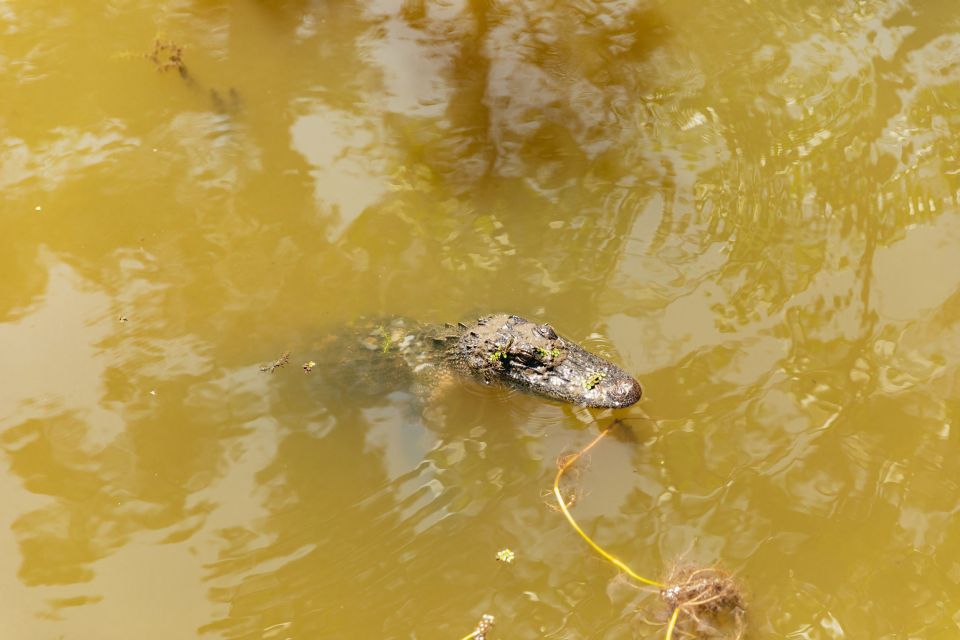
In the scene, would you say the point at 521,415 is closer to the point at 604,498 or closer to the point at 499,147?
the point at 604,498

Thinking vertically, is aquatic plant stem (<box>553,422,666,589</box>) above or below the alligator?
below

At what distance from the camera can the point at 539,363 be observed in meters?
4.37

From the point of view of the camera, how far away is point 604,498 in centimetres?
386

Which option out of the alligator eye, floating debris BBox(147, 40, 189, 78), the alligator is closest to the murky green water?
floating debris BBox(147, 40, 189, 78)

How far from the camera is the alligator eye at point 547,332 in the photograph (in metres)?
4.38

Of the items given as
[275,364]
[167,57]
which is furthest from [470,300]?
[167,57]

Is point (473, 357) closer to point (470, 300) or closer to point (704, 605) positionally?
point (470, 300)

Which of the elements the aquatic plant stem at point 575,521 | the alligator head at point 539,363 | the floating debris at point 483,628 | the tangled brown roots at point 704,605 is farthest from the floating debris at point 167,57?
the tangled brown roots at point 704,605

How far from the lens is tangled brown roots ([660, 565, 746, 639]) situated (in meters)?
3.33

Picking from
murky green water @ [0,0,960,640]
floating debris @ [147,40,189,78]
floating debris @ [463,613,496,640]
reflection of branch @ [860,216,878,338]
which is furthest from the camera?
floating debris @ [147,40,189,78]

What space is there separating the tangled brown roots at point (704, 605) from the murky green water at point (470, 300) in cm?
10

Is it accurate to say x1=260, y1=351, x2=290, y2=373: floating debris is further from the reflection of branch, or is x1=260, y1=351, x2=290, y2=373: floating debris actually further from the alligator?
the reflection of branch

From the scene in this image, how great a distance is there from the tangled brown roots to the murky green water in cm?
10

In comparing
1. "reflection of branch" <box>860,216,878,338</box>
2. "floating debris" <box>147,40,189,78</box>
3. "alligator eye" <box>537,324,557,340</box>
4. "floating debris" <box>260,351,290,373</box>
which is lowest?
"floating debris" <box>260,351,290,373</box>
